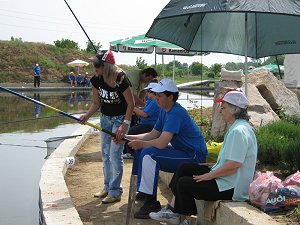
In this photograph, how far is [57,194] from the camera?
548 centimetres

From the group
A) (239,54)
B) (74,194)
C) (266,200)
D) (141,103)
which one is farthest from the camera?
(239,54)

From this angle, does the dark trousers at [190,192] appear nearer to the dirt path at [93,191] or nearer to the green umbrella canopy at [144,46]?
the dirt path at [93,191]

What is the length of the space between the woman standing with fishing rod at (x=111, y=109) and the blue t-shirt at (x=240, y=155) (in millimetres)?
1500

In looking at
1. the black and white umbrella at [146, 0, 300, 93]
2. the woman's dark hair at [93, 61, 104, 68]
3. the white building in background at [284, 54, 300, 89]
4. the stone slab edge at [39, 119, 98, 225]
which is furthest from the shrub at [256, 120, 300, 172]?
the white building in background at [284, 54, 300, 89]

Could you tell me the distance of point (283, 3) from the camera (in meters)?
4.98

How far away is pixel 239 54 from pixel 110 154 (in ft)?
10.5

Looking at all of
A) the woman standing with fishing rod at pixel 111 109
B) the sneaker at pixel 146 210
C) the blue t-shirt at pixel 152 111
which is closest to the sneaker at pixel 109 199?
the woman standing with fishing rod at pixel 111 109

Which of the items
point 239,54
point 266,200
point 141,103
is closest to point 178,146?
point 266,200

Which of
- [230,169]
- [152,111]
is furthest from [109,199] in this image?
[230,169]

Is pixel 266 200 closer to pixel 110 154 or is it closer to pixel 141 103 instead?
pixel 110 154

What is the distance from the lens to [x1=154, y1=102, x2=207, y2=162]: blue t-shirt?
4.86 meters

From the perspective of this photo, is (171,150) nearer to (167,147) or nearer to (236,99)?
(167,147)

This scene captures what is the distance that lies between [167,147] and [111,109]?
939mm

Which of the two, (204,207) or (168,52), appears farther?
(168,52)
